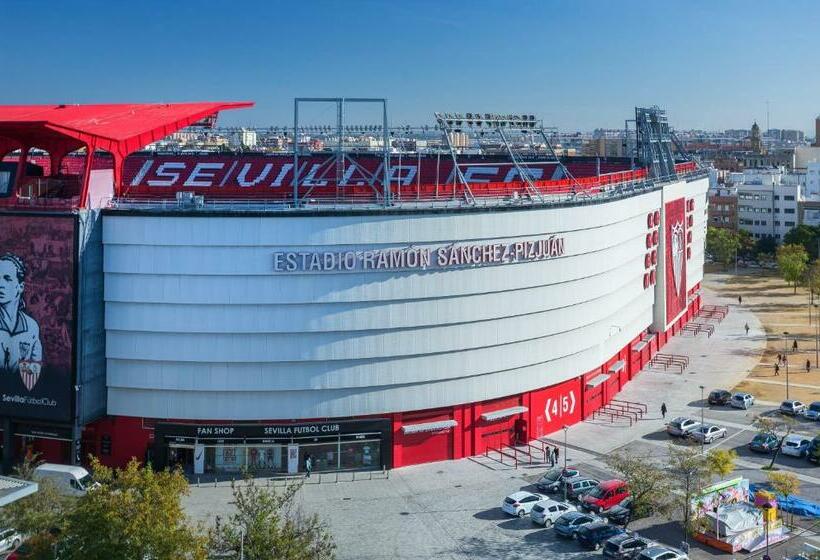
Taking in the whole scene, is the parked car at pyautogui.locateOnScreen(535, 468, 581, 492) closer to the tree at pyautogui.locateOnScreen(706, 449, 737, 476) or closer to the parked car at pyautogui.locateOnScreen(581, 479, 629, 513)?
the parked car at pyautogui.locateOnScreen(581, 479, 629, 513)

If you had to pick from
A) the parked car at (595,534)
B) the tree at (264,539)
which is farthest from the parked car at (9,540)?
the parked car at (595,534)

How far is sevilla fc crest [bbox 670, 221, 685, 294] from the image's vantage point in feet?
238

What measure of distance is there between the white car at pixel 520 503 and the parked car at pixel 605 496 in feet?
6.21

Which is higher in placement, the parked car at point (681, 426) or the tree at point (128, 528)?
the tree at point (128, 528)

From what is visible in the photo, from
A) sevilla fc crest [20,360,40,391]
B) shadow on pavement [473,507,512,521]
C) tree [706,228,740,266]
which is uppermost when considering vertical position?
tree [706,228,740,266]

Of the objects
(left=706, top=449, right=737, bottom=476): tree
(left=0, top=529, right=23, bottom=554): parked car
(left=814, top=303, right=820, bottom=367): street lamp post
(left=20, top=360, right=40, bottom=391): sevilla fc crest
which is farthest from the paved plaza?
(left=814, top=303, right=820, bottom=367): street lamp post

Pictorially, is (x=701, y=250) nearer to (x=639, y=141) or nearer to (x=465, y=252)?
(x=639, y=141)

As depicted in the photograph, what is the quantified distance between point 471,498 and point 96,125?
25.2 m

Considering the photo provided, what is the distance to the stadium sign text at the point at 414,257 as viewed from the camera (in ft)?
139

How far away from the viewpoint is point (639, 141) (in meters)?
80.4

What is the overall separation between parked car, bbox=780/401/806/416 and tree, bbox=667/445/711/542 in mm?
18812

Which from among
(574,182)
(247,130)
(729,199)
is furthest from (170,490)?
(729,199)

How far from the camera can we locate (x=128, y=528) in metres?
26.5

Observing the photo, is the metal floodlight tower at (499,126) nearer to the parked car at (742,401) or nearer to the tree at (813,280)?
the parked car at (742,401)
